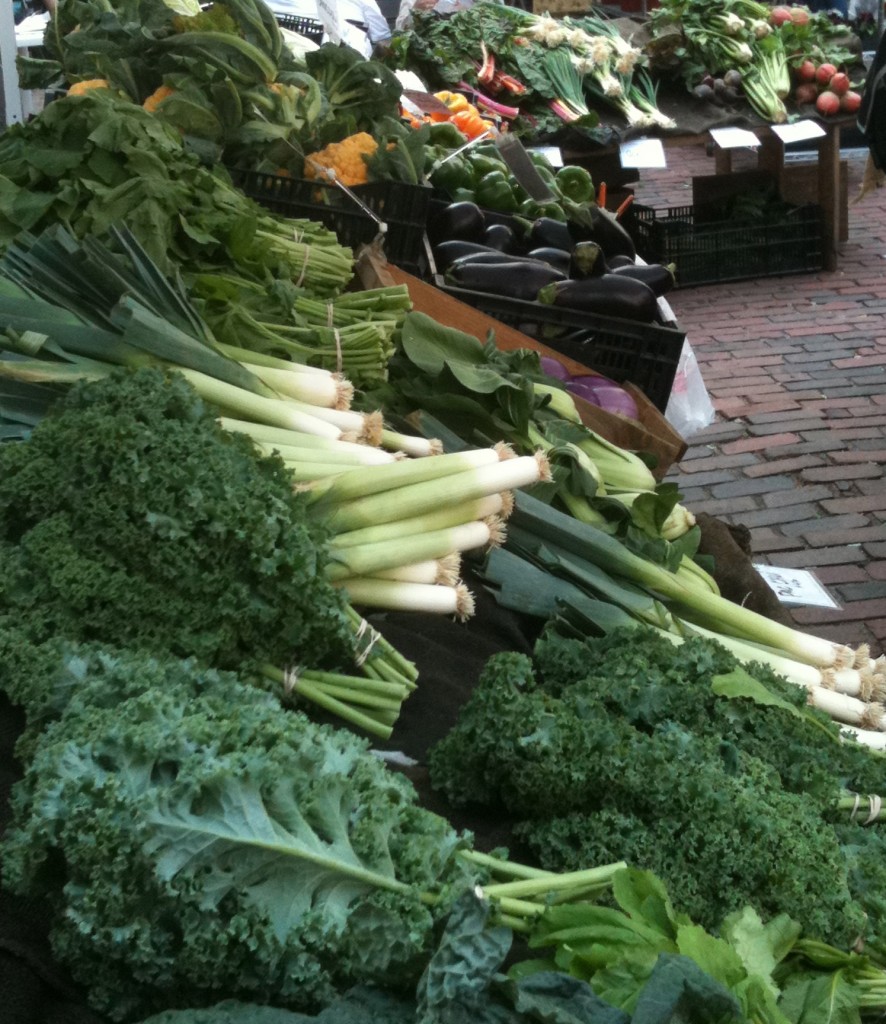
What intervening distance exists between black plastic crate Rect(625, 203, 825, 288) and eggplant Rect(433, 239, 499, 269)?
4.40 metres

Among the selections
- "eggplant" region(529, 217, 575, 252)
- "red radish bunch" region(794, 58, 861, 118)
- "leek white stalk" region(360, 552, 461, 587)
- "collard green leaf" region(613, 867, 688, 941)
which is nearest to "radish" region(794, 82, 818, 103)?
"red radish bunch" region(794, 58, 861, 118)

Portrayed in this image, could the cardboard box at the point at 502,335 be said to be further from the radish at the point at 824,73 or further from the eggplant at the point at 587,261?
the radish at the point at 824,73

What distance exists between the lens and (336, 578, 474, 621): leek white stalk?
239 centimetres

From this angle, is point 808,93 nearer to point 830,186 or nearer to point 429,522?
point 830,186

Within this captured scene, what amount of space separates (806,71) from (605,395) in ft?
19.6

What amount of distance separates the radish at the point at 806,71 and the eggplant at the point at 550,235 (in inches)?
189

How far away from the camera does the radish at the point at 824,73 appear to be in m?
8.64

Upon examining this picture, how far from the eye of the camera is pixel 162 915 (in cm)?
135

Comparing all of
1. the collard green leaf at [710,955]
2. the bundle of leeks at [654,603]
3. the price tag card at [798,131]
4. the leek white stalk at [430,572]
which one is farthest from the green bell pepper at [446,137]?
the collard green leaf at [710,955]

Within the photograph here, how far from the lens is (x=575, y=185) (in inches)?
232

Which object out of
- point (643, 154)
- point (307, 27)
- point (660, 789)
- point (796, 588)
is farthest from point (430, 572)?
point (307, 27)

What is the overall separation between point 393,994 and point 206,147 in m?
3.22

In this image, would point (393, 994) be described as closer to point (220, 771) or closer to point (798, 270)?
point (220, 771)

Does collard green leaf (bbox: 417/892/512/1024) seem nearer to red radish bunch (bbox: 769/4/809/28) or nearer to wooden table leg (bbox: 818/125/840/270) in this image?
wooden table leg (bbox: 818/125/840/270)
